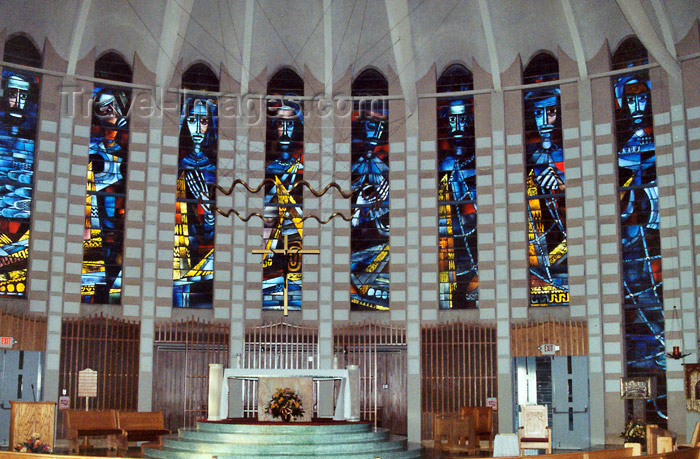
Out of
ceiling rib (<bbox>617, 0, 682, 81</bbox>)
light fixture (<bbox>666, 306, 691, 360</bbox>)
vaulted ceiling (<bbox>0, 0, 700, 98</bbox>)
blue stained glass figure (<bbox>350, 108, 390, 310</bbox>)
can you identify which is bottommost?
light fixture (<bbox>666, 306, 691, 360</bbox>)

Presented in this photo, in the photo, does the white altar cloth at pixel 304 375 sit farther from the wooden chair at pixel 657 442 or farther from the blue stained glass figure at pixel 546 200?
the blue stained glass figure at pixel 546 200

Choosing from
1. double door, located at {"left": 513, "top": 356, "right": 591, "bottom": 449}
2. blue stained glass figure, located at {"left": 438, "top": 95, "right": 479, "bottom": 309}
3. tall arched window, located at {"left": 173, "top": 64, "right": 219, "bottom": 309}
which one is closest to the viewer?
double door, located at {"left": 513, "top": 356, "right": 591, "bottom": 449}

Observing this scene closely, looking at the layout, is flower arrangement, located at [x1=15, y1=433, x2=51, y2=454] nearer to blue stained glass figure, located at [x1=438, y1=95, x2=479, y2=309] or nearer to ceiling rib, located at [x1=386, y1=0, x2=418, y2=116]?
blue stained glass figure, located at [x1=438, y1=95, x2=479, y2=309]

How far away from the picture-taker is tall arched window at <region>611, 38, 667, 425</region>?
60.9 feet

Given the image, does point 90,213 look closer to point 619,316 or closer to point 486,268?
point 486,268

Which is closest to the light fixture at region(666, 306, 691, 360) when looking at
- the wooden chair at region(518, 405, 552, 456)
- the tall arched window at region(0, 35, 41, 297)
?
the wooden chair at region(518, 405, 552, 456)

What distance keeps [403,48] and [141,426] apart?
9627 mm

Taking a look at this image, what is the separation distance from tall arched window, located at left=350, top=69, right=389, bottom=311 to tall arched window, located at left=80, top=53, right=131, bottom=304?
5295 mm

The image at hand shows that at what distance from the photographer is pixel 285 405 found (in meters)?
15.1

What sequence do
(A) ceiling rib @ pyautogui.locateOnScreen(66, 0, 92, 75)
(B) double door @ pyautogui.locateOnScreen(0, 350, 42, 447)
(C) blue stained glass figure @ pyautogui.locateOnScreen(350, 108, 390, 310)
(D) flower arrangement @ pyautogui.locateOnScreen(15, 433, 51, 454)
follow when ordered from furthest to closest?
(C) blue stained glass figure @ pyautogui.locateOnScreen(350, 108, 390, 310), (A) ceiling rib @ pyautogui.locateOnScreen(66, 0, 92, 75), (B) double door @ pyautogui.locateOnScreen(0, 350, 42, 447), (D) flower arrangement @ pyautogui.locateOnScreen(15, 433, 51, 454)

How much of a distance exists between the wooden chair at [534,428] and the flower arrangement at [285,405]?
3866 millimetres

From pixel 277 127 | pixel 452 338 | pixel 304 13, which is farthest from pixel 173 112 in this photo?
pixel 452 338

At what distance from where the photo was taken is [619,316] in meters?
18.8

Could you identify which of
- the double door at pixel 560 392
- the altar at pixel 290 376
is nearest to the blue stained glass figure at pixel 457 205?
the double door at pixel 560 392
